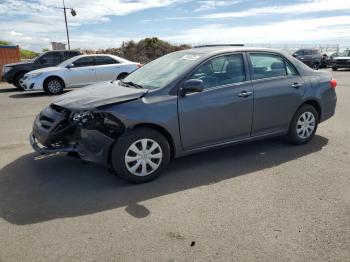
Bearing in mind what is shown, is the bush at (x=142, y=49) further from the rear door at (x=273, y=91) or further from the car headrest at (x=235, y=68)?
the car headrest at (x=235, y=68)

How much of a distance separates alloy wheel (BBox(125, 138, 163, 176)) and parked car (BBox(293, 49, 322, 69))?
2447 cm

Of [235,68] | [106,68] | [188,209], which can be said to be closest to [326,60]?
[106,68]

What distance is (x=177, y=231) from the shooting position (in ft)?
10.7

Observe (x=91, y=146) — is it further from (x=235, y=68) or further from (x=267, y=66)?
(x=267, y=66)

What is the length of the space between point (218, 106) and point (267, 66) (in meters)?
1.22

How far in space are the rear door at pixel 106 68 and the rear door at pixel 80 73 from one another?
0.67 feet

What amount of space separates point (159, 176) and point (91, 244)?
5.29ft

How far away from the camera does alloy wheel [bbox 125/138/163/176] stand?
165 inches

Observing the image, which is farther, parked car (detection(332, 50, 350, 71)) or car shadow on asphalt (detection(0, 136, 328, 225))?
parked car (detection(332, 50, 350, 71))

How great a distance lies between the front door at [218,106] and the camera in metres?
4.54

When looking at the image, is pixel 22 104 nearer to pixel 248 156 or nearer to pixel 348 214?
pixel 248 156

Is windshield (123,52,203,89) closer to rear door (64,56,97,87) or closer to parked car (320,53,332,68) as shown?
rear door (64,56,97,87)

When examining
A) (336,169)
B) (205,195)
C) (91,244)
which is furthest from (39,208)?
(336,169)

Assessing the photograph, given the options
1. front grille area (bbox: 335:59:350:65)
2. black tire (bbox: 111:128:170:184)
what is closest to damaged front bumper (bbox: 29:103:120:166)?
black tire (bbox: 111:128:170:184)
